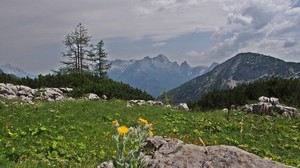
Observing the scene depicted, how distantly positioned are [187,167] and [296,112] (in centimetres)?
2274

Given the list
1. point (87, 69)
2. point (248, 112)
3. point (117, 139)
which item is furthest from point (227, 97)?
point (87, 69)

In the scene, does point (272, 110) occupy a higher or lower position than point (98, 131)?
higher

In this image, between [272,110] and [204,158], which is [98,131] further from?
[272,110]

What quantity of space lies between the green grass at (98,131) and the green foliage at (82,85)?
10537 millimetres

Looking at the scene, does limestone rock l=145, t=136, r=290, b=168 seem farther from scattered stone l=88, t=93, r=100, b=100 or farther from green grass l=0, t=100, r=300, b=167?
scattered stone l=88, t=93, r=100, b=100

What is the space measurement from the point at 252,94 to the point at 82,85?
1695 cm

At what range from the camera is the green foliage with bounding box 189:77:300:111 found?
36250mm

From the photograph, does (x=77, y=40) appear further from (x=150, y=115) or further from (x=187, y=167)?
(x=187, y=167)

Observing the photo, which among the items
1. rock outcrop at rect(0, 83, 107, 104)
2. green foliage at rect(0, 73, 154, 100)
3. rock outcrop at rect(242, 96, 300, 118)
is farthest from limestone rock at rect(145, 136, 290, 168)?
green foliage at rect(0, 73, 154, 100)

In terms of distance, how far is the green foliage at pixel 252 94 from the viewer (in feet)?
119

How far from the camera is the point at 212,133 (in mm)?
21641

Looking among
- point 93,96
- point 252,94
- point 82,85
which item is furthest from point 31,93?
point 252,94

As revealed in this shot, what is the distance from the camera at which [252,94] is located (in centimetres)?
3772

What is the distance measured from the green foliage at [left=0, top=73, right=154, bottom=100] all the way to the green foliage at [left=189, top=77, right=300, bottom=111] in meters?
6.77
